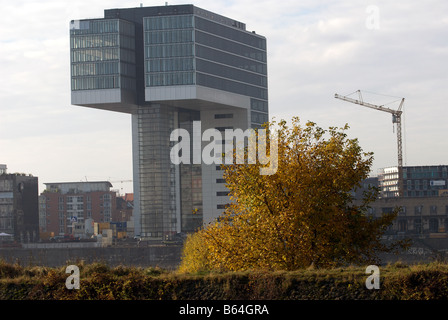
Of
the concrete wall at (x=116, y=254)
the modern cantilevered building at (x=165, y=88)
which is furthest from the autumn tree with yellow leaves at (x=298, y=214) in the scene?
the modern cantilevered building at (x=165, y=88)

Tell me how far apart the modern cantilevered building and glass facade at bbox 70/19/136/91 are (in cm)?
21

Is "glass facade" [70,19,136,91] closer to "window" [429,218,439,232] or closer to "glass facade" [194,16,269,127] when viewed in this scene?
"glass facade" [194,16,269,127]

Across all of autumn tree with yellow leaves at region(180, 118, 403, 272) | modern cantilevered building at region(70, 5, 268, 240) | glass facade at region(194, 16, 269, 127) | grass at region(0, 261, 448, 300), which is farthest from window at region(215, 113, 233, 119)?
grass at region(0, 261, 448, 300)

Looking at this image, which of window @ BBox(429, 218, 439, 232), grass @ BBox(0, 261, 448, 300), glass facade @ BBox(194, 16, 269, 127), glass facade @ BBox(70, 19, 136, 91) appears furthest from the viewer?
window @ BBox(429, 218, 439, 232)

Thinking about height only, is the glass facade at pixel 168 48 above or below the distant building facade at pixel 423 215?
above

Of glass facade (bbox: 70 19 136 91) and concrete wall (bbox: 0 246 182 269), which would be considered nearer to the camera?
concrete wall (bbox: 0 246 182 269)

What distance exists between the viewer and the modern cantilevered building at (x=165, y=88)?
178m

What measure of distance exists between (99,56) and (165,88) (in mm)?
16039

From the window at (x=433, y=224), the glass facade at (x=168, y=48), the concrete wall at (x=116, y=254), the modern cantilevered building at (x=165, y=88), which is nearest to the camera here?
the concrete wall at (x=116, y=254)

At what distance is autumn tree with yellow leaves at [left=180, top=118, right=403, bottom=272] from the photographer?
40.1 m

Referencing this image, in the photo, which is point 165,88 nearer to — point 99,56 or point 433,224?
point 99,56

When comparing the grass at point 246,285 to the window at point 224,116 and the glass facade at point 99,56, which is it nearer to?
the glass facade at point 99,56

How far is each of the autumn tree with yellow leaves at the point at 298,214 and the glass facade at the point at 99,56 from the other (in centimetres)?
13559
